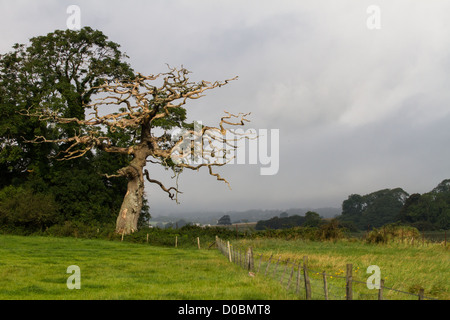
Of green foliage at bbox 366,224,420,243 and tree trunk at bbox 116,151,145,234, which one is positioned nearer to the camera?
green foliage at bbox 366,224,420,243

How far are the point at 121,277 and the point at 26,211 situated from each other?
26.4m

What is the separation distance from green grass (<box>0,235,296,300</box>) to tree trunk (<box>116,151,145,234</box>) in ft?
32.1

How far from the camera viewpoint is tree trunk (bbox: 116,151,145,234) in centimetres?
4103

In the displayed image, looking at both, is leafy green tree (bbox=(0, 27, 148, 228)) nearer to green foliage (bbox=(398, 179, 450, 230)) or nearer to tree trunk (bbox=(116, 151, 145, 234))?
tree trunk (bbox=(116, 151, 145, 234))

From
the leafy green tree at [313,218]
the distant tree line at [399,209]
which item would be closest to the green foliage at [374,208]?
the distant tree line at [399,209]

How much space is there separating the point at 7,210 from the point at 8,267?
23.2m

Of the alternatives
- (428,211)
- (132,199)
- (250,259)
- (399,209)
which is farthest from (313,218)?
(250,259)

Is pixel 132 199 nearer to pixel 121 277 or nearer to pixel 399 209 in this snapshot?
pixel 121 277

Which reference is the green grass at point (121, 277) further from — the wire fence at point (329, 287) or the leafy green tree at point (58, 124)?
the leafy green tree at point (58, 124)

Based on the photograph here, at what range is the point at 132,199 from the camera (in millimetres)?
41406

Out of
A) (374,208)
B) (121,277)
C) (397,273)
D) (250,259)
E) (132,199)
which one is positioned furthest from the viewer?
(374,208)

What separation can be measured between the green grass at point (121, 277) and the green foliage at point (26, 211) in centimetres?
1070

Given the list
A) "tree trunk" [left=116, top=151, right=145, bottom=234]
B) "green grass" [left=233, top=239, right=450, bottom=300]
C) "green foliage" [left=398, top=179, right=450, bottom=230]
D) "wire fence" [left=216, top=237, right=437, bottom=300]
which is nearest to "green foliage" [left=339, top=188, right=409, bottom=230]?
"green foliage" [left=398, top=179, right=450, bottom=230]

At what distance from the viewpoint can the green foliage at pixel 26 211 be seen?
4141 centimetres
